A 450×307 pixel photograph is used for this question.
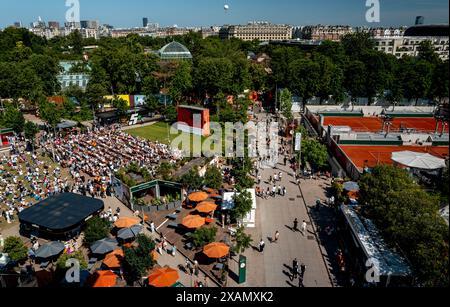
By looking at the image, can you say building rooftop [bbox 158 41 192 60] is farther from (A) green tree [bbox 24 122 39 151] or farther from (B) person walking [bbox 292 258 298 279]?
(B) person walking [bbox 292 258 298 279]

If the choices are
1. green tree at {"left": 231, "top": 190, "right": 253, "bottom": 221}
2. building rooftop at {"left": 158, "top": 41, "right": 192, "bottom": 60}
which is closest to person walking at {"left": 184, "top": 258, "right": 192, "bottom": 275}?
green tree at {"left": 231, "top": 190, "right": 253, "bottom": 221}

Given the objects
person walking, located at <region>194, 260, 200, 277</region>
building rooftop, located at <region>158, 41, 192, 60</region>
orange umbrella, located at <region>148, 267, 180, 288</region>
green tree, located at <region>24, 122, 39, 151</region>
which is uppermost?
building rooftop, located at <region>158, 41, 192, 60</region>

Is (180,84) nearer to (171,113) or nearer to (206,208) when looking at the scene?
(171,113)

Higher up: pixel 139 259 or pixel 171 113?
pixel 171 113

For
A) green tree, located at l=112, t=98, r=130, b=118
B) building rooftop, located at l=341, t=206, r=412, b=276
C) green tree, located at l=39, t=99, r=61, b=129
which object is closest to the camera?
building rooftop, located at l=341, t=206, r=412, b=276

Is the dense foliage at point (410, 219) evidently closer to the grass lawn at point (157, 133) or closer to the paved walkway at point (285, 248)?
the paved walkway at point (285, 248)

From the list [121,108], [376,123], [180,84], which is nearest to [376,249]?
[376,123]

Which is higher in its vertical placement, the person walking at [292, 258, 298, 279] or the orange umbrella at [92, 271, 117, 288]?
the orange umbrella at [92, 271, 117, 288]
